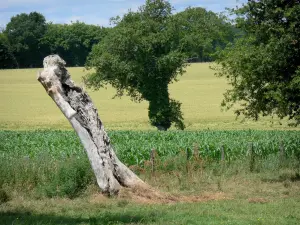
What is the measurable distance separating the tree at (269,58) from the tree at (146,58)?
57.5 ft

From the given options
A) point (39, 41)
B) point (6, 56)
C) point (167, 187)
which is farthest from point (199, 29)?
point (6, 56)

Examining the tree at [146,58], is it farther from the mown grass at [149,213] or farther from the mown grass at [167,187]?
the mown grass at [149,213]

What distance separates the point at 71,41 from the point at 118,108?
38.8 metres

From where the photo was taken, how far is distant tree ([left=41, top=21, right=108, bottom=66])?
93181mm

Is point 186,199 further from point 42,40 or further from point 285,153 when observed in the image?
point 42,40

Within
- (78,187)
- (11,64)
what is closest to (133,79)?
(78,187)

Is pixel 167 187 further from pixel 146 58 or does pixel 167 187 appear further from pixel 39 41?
pixel 39 41

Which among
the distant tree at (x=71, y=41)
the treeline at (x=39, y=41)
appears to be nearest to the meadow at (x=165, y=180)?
the treeline at (x=39, y=41)

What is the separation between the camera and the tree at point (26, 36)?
292 ft

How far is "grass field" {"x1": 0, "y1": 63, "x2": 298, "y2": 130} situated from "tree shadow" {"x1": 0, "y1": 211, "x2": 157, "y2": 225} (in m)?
25.3

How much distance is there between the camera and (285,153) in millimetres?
21812

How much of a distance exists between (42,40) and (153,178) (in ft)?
250

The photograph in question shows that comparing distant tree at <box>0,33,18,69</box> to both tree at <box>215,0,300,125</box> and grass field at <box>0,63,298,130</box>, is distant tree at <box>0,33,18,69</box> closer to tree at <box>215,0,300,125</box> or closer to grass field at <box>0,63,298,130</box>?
grass field at <box>0,63,298,130</box>

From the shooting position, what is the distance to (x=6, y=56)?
313 feet
